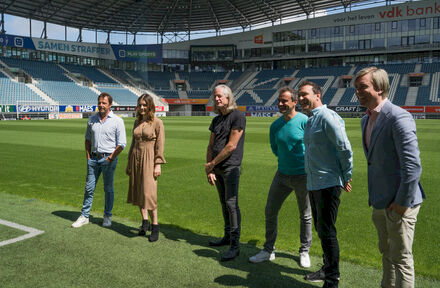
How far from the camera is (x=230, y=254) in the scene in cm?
455

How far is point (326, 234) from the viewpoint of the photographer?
363cm

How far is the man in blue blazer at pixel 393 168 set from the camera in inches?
107

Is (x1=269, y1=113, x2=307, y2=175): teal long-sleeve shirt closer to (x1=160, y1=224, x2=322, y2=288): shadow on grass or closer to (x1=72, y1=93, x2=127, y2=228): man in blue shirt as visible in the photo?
(x1=160, y1=224, x2=322, y2=288): shadow on grass

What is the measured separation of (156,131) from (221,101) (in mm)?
1325

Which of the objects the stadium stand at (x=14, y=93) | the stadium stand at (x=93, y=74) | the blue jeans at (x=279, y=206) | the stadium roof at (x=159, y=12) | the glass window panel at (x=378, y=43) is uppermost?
the stadium roof at (x=159, y=12)

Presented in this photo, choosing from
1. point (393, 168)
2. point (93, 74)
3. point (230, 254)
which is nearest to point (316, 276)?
point (230, 254)

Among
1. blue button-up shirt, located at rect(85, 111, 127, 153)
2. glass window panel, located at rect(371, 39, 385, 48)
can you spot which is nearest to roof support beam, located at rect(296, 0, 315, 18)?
glass window panel, located at rect(371, 39, 385, 48)

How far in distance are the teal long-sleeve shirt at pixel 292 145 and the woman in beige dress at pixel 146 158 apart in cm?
189

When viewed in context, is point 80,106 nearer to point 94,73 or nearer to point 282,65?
point 94,73

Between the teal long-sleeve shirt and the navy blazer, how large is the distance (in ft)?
4.03

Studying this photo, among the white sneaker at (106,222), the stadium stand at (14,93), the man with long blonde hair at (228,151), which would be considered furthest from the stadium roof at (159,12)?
the man with long blonde hair at (228,151)

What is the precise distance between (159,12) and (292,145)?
222ft

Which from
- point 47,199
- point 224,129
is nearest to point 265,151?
point 47,199

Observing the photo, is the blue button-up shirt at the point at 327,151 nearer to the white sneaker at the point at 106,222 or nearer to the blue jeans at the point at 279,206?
the blue jeans at the point at 279,206
